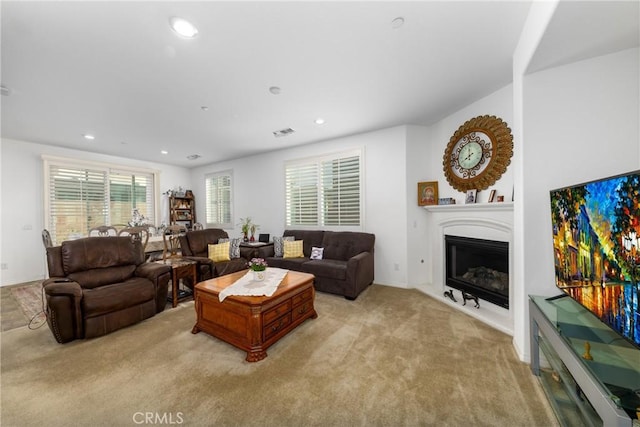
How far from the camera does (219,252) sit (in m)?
4.07

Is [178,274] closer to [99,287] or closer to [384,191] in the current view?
[99,287]

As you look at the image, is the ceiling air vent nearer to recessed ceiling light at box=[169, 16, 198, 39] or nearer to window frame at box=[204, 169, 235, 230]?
recessed ceiling light at box=[169, 16, 198, 39]

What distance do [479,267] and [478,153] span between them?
1.57m

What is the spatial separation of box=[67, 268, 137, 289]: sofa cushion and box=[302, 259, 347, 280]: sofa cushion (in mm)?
2395

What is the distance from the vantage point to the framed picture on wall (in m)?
3.75

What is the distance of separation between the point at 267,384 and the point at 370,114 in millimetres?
3443

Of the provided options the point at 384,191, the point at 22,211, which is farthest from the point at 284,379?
the point at 22,211

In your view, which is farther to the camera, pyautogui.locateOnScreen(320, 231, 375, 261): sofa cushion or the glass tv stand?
pyautogui.locateOnScreen(320, 231, 375, 261): sofa cushion

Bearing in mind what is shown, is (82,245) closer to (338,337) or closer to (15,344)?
(15,344)

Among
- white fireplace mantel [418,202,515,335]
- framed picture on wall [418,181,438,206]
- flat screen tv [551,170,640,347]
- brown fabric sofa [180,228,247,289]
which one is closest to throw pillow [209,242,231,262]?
brown fabric sofa [180,228,247,289]

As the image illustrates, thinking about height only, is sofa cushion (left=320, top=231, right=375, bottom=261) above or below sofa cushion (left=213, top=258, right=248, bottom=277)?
above

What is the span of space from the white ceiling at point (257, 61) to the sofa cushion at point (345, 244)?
1.91 metres

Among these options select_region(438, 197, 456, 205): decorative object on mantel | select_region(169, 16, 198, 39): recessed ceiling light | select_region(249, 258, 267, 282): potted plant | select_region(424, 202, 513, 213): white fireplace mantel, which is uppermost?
select_region(169, 16, 198, 39): recessed ceiling light

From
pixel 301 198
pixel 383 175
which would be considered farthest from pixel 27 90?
pixel 383 175
